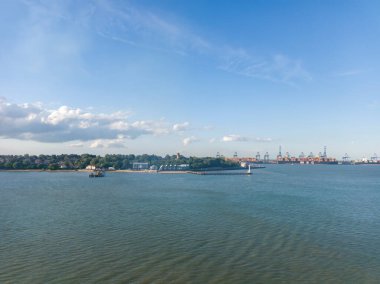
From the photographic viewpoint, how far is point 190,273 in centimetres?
1227

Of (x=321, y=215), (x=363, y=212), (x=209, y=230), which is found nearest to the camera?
(x=209, y=230)

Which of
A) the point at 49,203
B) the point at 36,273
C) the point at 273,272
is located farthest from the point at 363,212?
the point at 49,203

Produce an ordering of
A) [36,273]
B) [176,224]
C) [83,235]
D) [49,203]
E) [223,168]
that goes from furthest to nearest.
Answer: [223,168]
[49,203]
[176,224]
[83,235]
[36,273]

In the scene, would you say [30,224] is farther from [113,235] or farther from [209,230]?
[209,230]

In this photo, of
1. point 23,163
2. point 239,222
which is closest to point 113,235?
point 239,222

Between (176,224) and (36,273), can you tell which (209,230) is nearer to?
(176,224)

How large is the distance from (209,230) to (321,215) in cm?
1064

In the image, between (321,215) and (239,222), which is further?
(321,215)

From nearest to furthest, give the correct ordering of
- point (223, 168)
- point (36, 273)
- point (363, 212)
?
point (36, 273) → point (363, 212) → point (223, 168)

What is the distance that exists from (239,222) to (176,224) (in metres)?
4.17

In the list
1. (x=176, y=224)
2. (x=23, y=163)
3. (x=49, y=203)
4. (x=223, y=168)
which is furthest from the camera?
(x=223, y=168)

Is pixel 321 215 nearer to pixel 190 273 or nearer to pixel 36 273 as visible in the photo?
pixel 190 273

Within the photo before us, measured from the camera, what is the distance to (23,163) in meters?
108

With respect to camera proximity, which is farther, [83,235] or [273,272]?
[83,235]
